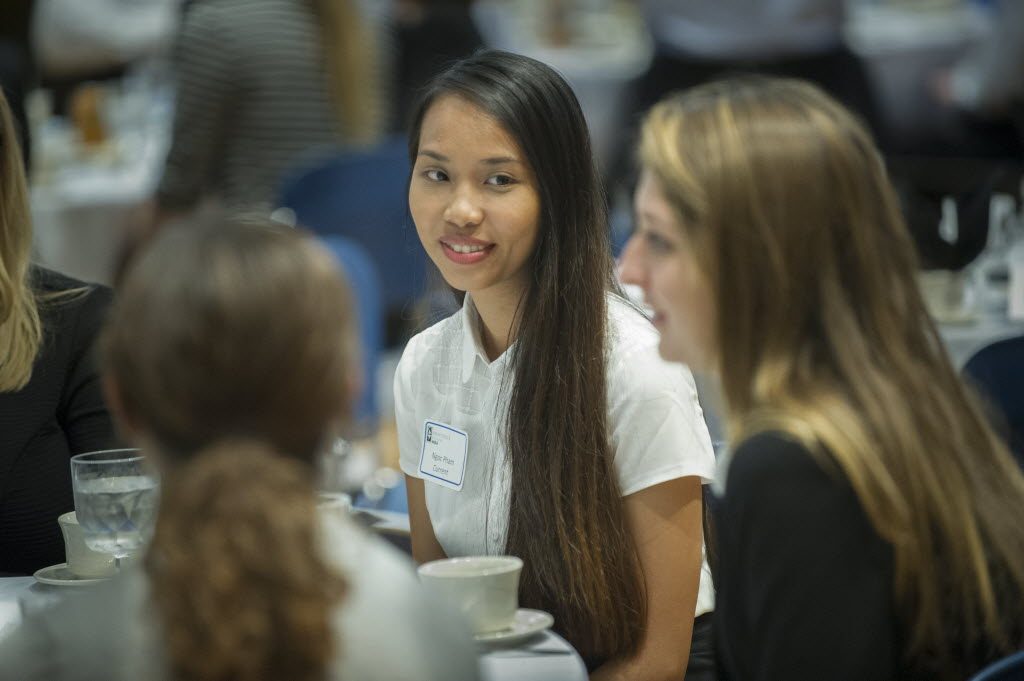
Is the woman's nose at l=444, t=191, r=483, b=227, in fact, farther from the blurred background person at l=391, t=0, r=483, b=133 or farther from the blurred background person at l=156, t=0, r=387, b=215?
the blurred background person at l=391, t=0, r=483, b=133

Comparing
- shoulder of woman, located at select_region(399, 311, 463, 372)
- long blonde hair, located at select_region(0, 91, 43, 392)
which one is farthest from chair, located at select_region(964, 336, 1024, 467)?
long blonde hair, located at select_region(0, 91, 43, 392)

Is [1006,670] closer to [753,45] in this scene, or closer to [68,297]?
[68,297]

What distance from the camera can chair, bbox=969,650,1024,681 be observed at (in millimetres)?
1335

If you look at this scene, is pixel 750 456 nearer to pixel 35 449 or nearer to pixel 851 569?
pixel 851 569

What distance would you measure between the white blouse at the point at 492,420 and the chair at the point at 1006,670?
0.68 metres

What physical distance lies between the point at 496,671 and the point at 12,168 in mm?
1168

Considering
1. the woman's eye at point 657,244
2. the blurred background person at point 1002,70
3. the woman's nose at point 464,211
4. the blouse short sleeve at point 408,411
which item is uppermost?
the blurred background person at point 1002,70

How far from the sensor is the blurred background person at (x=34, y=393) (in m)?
2.12

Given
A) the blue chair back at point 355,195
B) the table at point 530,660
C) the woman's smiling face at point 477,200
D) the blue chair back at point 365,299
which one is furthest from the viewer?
the blue chair back at point 355,195

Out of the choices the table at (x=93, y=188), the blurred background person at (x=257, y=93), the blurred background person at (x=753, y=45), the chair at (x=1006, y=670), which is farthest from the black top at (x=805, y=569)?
the blurred background person at (x=753, y=45)

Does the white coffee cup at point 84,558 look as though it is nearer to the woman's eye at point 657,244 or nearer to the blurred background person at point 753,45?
the woman's eye at point 657,244

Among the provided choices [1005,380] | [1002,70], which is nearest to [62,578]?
[1005,380]

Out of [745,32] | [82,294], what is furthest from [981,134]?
[82,294]

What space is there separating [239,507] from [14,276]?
1166 millimetres
